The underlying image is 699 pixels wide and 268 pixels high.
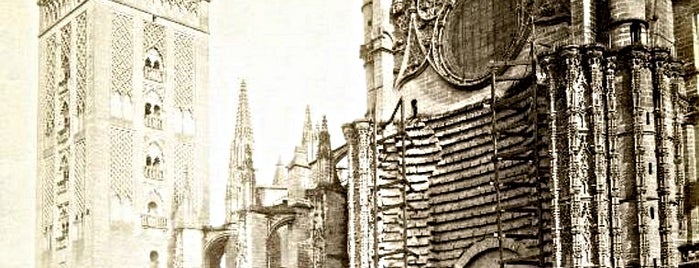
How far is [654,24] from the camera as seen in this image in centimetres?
2084

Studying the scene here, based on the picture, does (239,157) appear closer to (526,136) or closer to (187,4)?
(187,4)

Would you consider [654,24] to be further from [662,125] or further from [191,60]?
[191,60]

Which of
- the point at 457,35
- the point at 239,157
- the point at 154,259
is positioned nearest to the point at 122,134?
the point at 154,259

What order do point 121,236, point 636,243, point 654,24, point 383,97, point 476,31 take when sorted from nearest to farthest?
1. point 636,243
2. point 654,24
3. point 476,31
4. point 383,97
5. point 121,236

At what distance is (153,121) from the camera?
43.6 metres

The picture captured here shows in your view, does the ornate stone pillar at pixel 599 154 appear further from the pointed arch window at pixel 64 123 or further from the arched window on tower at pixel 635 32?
the pointed arch window at pixel 64 123

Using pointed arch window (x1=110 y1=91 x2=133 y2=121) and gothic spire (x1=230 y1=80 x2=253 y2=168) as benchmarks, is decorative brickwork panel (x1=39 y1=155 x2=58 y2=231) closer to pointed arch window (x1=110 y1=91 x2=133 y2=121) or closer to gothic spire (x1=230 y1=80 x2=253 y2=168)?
pointed arch window (x1=110 y1=91 x2=133 y2=121)

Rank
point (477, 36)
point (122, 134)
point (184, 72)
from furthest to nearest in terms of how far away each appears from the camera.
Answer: point (184, 72), point (122, 134), point (477, 36)

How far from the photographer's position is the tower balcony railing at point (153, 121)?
142ft

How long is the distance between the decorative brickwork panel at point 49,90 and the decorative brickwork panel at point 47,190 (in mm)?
1344

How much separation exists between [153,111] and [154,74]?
1468 millimetres

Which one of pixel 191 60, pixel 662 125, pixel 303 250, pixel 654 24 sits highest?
pixel 191 60

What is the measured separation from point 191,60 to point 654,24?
2739cm

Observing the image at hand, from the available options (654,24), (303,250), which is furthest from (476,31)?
(303,250)
